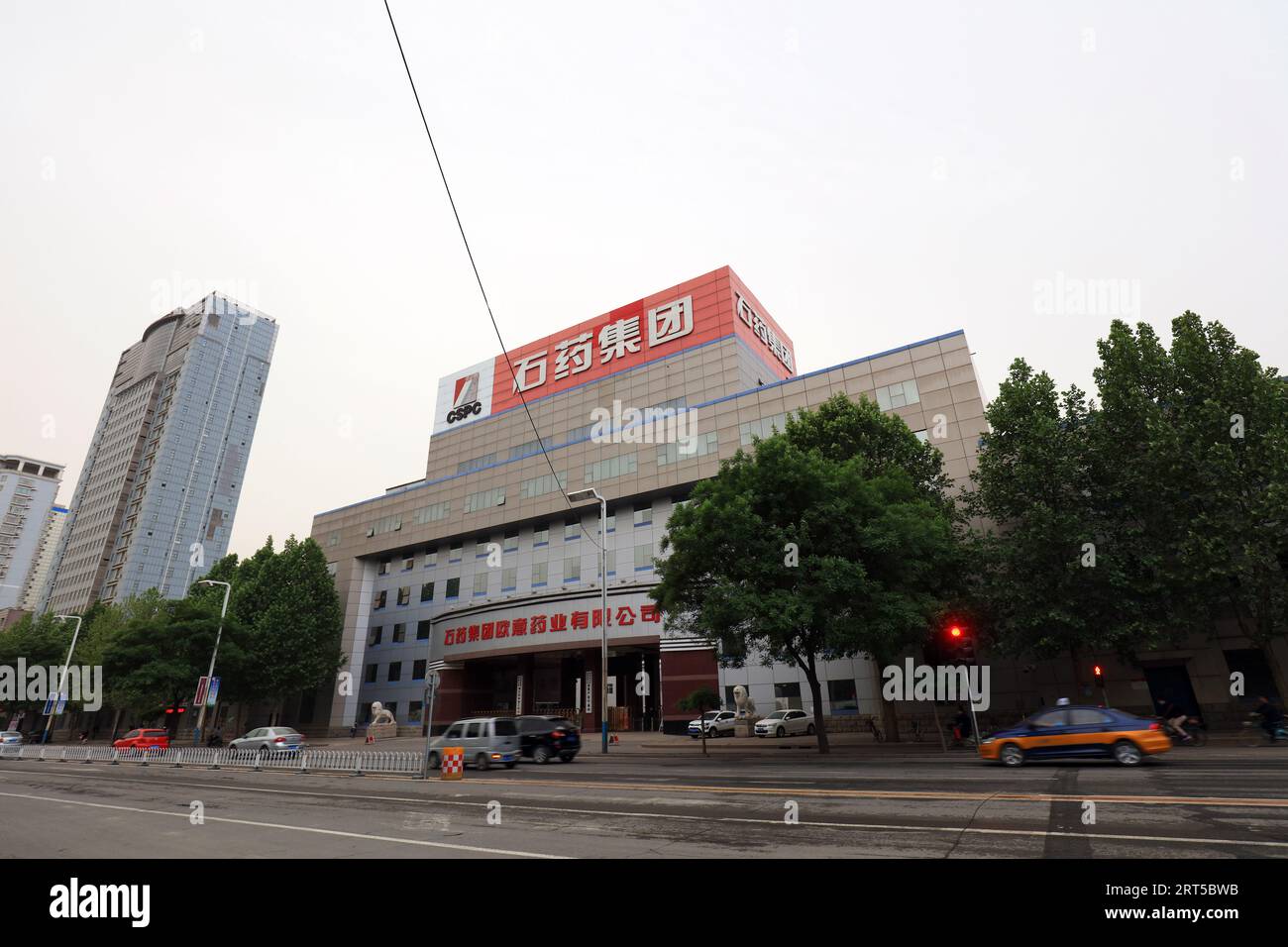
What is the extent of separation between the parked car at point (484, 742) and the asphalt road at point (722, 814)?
13.9ft

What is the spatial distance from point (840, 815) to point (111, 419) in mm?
167687

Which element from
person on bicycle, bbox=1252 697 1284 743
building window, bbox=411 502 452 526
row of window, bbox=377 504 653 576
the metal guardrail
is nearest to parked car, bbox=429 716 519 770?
the metal guardrail

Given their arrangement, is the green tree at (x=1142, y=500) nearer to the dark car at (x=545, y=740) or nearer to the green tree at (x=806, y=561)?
the green tree at (x=806, y=561)

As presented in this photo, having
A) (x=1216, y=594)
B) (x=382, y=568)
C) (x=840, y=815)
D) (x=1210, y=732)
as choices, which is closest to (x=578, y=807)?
(x=840, y=815)

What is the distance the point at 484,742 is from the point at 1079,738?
58.5 ft

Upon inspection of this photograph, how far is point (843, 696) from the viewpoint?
114ft

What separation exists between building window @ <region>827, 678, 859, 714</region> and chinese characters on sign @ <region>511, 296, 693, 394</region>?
97.5ft

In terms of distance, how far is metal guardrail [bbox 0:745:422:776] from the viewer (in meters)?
21.9

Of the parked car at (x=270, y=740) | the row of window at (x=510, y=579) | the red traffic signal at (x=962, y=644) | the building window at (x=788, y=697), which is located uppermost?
the row of window at (x=510, y=579)

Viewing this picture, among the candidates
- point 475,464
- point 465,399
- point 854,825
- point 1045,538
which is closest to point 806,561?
point 1045,538

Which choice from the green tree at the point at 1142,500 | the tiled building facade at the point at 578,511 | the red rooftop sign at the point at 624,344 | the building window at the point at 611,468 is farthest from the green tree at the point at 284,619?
the green tree at the point at 1142,500

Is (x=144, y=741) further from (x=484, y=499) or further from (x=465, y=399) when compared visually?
(x=465, y=399)

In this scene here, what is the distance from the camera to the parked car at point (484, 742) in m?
21.6
